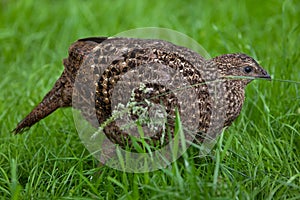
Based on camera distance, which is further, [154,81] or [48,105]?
[48,105]

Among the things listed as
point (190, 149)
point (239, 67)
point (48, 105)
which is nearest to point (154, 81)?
point (190, 149)

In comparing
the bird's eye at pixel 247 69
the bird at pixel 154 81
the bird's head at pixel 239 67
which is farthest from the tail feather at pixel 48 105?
the bird's eye at pixel 247 69

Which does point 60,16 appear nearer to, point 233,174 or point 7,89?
point 7,89

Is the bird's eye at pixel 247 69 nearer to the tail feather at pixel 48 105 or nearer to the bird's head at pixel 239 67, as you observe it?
the bird's head at pixel 239 67

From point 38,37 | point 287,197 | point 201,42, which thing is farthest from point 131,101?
point 38,37

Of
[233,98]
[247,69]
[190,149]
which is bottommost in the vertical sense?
[190,149]

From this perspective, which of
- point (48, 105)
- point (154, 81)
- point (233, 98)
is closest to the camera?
point (154, 81)

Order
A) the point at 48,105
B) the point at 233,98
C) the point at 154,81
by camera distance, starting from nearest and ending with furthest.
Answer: the point at 154,81
the point at 233,98
the point at 48,105

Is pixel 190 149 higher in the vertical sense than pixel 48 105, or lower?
lower

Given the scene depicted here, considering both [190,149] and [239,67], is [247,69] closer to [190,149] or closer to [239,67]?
[239,67]
